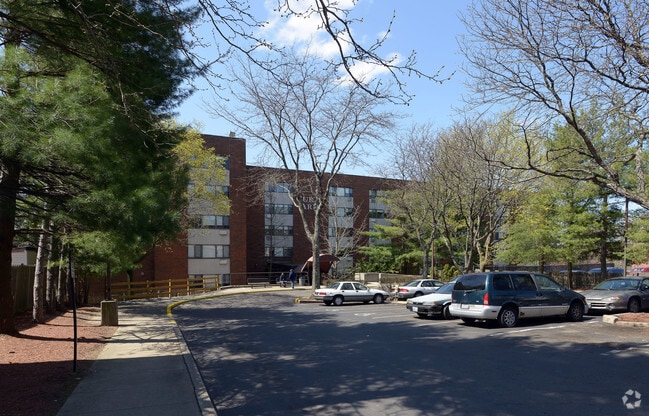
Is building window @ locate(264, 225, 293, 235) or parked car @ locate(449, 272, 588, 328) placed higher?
building window @ locate(264, 225, 293, 235)

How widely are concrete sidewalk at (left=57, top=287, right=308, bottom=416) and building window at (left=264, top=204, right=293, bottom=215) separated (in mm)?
42713

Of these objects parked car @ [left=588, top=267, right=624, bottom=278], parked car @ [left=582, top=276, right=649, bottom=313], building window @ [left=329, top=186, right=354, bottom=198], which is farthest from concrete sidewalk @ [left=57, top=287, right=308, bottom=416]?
building window @ [left=329, top=186, right=354, bottom=198]

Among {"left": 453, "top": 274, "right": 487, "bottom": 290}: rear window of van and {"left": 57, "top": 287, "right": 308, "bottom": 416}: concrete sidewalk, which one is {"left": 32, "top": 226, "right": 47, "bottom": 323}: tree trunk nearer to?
{"left": 57, "top": 287, "right": 308, "bottom": 416}: concrete sidewalk

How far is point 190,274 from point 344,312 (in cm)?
2924

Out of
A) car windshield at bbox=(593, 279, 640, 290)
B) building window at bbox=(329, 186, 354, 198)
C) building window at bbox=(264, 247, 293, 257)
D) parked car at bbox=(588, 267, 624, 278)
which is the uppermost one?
building window at bbox=(329, 186, 354, 198)

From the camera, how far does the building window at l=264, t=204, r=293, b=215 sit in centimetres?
5700

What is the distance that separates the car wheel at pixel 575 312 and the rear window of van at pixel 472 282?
323cm

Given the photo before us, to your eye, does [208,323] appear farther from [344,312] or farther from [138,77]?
[138,77]

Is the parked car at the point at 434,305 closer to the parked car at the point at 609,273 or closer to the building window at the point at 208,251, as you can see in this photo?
the parked car at the point at 609,273

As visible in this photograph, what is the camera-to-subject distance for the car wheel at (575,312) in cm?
1630

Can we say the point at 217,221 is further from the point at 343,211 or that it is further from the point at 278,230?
the point at 343,211

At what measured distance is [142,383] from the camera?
8.65 m

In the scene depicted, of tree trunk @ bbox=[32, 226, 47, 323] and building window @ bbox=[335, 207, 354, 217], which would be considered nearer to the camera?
tree trunk @ bbox=[32, 226, 47, 323]

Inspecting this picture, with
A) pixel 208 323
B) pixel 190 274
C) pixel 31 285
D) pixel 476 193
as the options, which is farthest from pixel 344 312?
pixel 190 274
